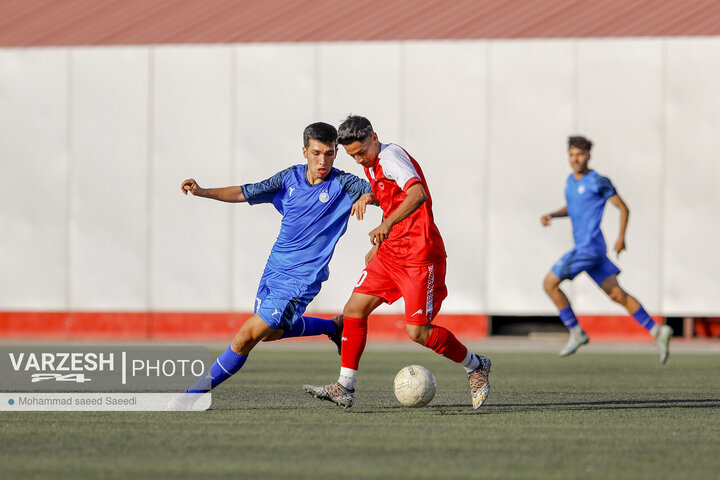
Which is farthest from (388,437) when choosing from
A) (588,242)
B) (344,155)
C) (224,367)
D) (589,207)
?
(344,155)

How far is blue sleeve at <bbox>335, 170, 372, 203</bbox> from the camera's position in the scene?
888 centimetres

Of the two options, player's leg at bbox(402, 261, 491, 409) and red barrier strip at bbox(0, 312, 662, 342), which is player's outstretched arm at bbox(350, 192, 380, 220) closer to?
player's leg at bbox(402, 261, 491, 409)

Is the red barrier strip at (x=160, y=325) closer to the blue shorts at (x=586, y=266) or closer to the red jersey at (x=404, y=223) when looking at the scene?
the blue shorts at (x=586, y=266)

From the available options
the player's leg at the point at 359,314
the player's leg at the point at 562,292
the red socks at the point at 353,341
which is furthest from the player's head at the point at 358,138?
the player's leg at the point at 562,292

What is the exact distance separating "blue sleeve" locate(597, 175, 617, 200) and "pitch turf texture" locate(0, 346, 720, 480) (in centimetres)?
276

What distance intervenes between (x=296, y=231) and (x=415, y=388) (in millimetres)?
1531

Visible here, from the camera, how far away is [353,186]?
8.91m

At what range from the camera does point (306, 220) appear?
8914mm

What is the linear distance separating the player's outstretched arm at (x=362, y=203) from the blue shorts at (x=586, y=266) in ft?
16.7

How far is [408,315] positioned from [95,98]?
42.5 feet

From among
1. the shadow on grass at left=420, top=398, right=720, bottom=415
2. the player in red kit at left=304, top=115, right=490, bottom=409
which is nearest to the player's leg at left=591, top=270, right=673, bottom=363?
the shadow on grass at left=420, top=398, right=720, bottom=415

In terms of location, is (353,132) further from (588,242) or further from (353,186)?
(588,242)

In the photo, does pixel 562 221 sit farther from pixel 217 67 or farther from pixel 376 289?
pixel 376 289

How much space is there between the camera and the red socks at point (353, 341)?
8.66 meters
